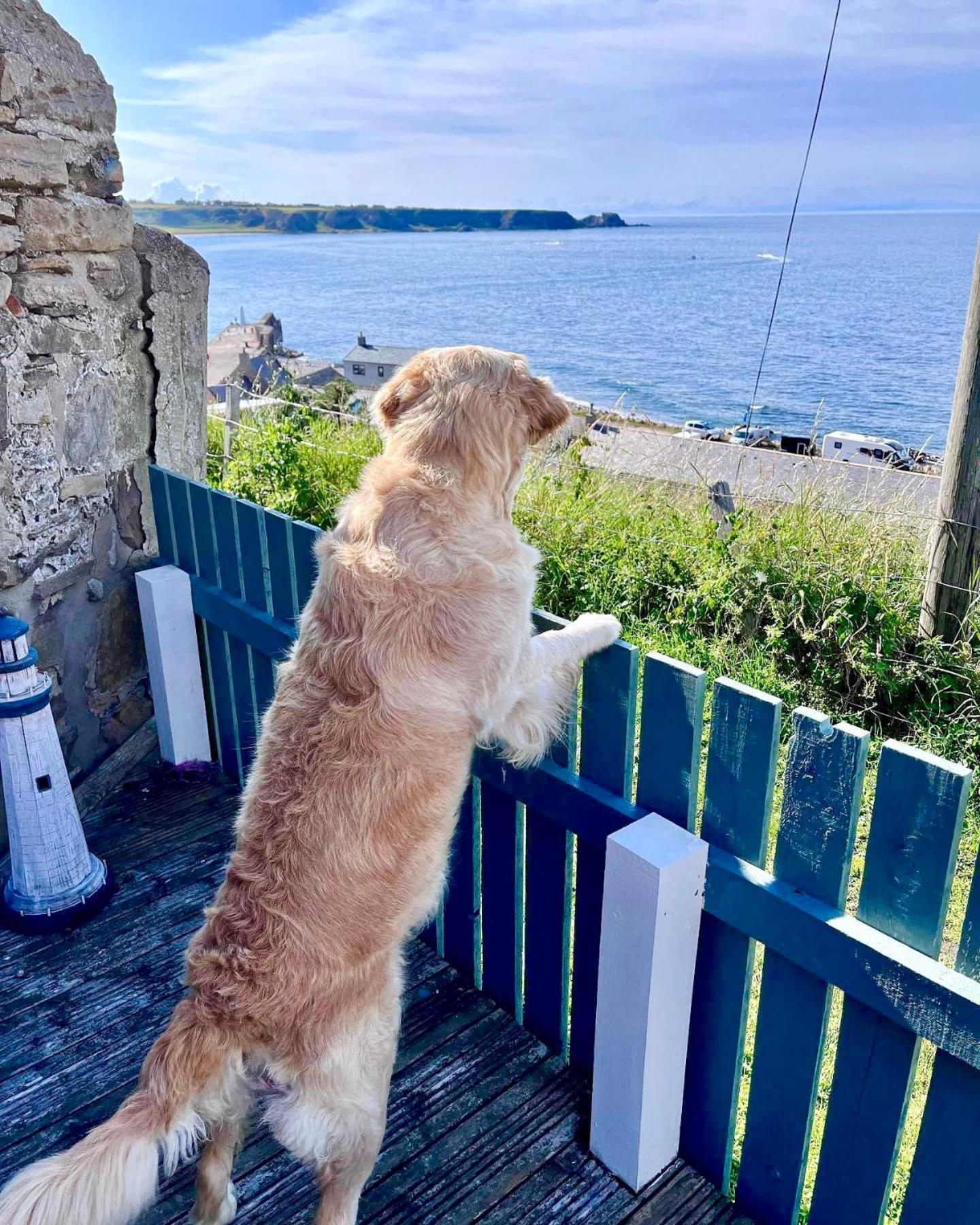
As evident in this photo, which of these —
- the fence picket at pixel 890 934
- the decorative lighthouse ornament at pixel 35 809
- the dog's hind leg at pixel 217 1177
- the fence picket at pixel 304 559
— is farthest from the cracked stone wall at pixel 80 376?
the fence picket at pixel 890 934

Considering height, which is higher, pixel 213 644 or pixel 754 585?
pixel 213 644

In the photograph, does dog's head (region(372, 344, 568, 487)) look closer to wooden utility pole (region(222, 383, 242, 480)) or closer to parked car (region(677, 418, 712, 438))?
wooden utility pole (region(222, 383, 242, 480))

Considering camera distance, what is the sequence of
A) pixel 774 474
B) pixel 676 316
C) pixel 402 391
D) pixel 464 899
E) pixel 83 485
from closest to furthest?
pixel 402 391 < pixel 464 899 < pixel 83 485 < pixel 774 474 < pixel 676 316

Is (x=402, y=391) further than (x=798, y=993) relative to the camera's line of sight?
Yes

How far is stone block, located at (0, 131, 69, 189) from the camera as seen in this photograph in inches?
117

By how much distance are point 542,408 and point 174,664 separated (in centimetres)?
221

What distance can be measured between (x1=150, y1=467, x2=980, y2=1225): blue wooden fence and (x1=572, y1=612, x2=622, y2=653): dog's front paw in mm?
36

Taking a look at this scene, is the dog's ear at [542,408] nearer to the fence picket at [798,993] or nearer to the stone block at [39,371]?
the fence picket at [798,993]

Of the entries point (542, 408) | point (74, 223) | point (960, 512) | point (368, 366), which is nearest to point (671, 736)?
point (542, 408)

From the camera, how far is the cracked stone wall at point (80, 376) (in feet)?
10.1

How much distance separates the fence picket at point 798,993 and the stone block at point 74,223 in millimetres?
2954

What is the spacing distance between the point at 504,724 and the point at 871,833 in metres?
0.86

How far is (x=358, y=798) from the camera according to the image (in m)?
1.88

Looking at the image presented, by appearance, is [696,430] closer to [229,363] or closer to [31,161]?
[31,161]
